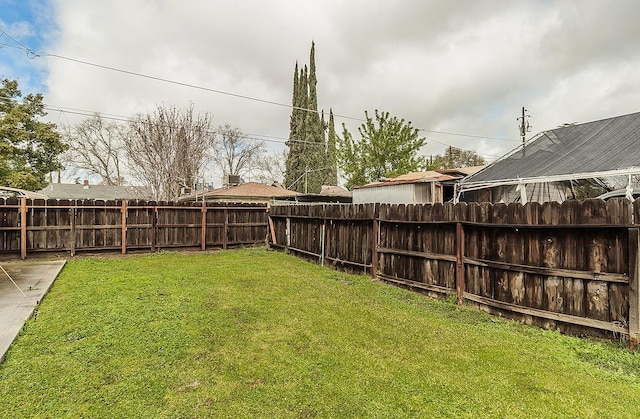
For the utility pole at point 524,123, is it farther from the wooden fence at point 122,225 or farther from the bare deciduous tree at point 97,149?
the bare deciduous tree at point 97,149

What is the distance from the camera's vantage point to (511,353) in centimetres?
327

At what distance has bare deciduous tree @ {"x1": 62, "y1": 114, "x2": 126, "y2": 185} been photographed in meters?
30.5

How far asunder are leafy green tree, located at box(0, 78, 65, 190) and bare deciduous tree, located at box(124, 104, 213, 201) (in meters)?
7.01

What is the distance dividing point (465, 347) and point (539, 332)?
1114mm

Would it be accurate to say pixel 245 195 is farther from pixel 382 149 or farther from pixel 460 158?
pixel 460 158

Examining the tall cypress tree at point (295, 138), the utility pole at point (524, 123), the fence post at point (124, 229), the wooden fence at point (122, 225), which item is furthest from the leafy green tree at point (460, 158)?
the fence post at point (124, 229)

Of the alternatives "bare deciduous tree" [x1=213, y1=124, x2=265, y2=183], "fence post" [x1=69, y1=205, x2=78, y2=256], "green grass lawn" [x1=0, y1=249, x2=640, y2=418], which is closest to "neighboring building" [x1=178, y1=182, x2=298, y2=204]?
"fence post" [x1=69, y1=205, x2=78, y2=256]

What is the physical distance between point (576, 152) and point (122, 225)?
41.3ft

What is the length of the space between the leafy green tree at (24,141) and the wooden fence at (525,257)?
23278 mm

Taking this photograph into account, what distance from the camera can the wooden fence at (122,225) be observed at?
894 cm

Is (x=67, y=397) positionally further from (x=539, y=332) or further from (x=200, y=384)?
(x=539, y=332)

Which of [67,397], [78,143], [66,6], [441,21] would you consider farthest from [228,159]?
[67,397]

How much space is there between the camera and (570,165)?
7027 mm

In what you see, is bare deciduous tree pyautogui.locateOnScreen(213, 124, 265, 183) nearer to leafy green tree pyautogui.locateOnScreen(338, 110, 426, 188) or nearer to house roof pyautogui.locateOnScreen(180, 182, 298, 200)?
house roof pyautogui.locateOnScreen(180, 182, 298, 200)
